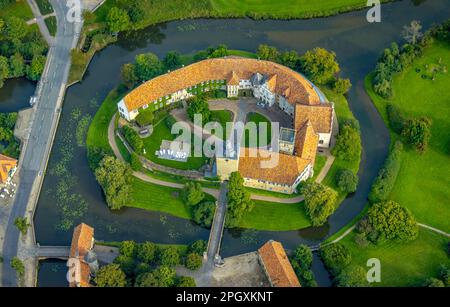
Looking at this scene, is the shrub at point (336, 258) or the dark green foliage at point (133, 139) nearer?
the shrub at point (336, 258)

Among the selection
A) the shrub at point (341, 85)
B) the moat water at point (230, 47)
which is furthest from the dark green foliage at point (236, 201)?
the shrub at point (341, 85)

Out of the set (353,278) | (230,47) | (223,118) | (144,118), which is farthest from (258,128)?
(353,278)

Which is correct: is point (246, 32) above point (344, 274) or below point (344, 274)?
above

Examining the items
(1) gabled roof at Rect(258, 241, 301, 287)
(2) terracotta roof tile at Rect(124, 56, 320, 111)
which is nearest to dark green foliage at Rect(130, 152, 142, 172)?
(2) terracotta roof tile at Rect(124, 56, 320, 111)

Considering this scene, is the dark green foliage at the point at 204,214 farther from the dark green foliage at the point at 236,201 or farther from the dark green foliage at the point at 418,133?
the dark green foliage at the point at 418,133

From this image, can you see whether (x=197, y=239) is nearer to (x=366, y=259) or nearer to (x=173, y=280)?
(x=173, y=280)
